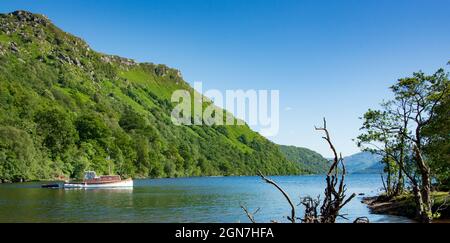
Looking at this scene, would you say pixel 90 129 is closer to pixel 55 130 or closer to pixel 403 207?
pixel 55 130

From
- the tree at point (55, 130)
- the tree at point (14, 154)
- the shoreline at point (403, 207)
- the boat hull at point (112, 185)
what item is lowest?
the boat hull at point (112, 185)

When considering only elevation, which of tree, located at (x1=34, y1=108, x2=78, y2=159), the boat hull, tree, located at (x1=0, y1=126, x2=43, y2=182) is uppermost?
tree, located at (x1=34, y1=108, x2=78, y2=159)

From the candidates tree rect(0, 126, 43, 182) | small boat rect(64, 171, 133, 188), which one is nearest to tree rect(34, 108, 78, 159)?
tree rect(0, 126, 43, 182)

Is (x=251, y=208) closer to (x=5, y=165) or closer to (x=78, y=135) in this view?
(x=5, y=165)

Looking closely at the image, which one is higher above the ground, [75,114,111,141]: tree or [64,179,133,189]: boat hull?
[75,114,111,141]: tree

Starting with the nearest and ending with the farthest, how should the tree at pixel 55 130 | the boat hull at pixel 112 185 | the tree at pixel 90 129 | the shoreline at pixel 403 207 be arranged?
the shoreline at pixel 403 207
the boat hull at pixel 112 185
the tree at pixel 55 130
the tree at pixel 90 129

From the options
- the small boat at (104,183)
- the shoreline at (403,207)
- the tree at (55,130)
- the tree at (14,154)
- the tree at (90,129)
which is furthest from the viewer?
the tree at (90,129)

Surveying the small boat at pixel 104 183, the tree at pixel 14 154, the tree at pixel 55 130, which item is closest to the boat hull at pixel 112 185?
the small boat at pixel 104 183

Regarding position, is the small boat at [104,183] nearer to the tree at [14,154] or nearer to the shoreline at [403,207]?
the tree at [14,154]

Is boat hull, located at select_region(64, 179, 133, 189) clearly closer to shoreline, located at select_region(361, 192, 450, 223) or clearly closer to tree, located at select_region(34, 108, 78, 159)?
tree, located at select_region(34, 108, 78, 159)

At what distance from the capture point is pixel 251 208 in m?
73.2

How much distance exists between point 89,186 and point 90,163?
42655mm

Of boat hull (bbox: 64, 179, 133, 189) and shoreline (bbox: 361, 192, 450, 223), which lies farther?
boat hull (bbox: 64, 179, 133, 189)
